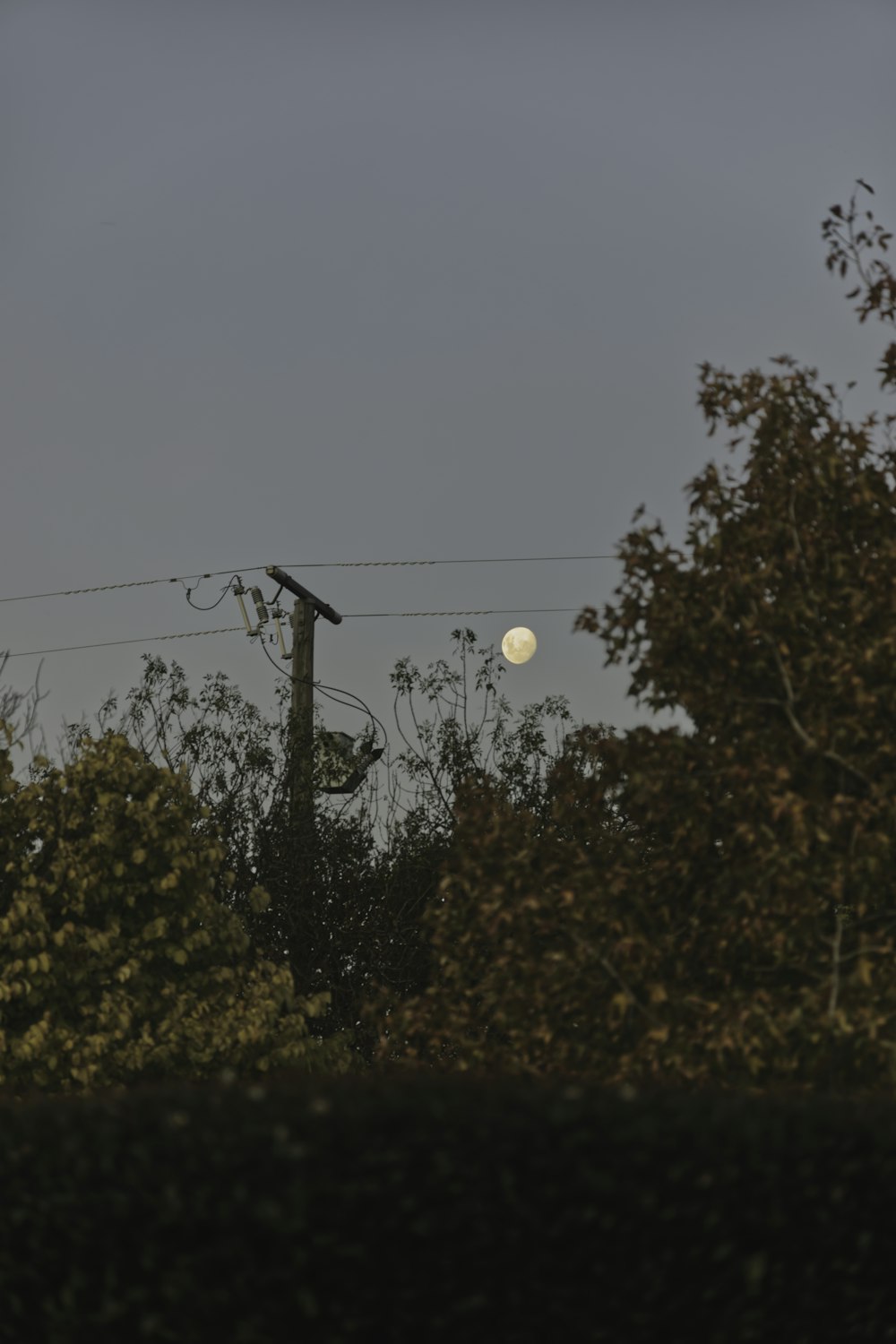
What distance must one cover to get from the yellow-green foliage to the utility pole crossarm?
6.97m

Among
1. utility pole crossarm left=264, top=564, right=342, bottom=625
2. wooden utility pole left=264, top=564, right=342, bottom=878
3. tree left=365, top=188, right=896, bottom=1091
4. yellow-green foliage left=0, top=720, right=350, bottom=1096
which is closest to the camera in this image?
tree left=365, top=188, right=896, bottom=1091

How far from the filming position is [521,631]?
1881 centimetres

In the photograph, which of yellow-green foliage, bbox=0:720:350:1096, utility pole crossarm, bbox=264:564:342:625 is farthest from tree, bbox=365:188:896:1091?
utility pole crossarm, bbox=264:564:342:625

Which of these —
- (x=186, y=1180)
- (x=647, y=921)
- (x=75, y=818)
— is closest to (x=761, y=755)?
(x=647, y=921)

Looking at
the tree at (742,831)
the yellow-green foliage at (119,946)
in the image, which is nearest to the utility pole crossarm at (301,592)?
the yellow-green foliage at (119,946)

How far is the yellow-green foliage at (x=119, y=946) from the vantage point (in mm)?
12117

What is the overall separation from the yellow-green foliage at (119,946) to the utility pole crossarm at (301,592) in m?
6.97

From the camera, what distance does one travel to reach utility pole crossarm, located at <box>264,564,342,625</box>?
19.8m

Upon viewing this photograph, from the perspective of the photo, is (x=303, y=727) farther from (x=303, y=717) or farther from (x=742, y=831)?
(x=742, y=831)

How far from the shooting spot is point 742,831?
776cm

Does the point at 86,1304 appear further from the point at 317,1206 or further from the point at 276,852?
the point at 276,852

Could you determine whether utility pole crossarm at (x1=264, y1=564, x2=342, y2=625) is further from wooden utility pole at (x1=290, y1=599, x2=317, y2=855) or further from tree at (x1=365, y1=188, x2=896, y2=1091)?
tree at (x1=365, y1=188, x2=896, y2=1091)

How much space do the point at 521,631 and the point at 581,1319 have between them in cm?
1344

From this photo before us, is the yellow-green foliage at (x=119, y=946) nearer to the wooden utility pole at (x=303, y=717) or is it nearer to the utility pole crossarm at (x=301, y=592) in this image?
the wooden utility pole at (x=303, y=717)
